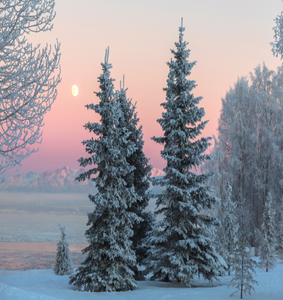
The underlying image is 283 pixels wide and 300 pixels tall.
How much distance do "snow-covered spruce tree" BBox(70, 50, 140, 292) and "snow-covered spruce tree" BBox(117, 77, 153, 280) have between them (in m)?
1.73

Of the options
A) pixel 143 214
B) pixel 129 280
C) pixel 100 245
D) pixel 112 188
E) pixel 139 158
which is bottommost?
pixel 129 280

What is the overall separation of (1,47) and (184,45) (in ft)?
29.5

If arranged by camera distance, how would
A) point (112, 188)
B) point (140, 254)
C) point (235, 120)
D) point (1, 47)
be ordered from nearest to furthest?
point (1, 47)
point (112, 188)
point (140, 254)
point (235, 120)

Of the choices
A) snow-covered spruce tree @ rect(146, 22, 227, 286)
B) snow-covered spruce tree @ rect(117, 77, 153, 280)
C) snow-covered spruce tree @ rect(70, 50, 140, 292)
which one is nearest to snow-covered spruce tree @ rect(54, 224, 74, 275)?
snow-covered spruce tree @ rect(117, 77, 153, 280)

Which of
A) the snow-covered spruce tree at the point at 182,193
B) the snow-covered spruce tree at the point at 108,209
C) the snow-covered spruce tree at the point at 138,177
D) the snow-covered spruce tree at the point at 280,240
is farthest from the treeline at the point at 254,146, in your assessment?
the snow-covered spruce tree at the point at 108,209

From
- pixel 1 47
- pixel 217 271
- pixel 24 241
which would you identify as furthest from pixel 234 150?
pixel 24 241

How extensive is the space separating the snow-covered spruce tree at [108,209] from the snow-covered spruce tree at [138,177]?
173 centimetres

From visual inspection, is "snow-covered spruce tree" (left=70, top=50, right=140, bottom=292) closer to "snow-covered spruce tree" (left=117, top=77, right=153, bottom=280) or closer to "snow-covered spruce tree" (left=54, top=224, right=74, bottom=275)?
"snow-covered spruce tree" (left=117, top=77, right=153, bottom=280)

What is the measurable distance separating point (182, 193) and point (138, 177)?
150 inches

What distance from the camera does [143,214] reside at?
1677 cm

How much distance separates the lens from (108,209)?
1423cm

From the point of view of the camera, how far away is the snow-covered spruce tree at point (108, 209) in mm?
13648

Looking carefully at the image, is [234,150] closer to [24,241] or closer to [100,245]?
[100,245]

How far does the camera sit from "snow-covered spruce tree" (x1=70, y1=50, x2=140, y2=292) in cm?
1365
